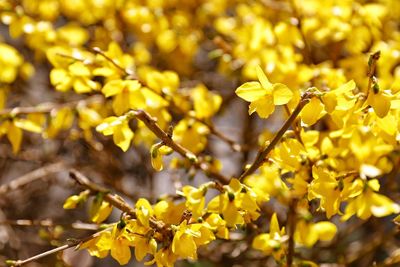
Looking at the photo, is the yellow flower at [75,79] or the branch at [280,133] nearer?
the branch at [280,133]

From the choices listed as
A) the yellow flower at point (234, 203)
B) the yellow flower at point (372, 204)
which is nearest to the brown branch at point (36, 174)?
the yellow flower at point (234, 203)

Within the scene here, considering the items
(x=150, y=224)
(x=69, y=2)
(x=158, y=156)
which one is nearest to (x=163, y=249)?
(x=150, y=224)

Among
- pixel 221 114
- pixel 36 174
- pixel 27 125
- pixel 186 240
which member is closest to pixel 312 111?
pixel 186 240

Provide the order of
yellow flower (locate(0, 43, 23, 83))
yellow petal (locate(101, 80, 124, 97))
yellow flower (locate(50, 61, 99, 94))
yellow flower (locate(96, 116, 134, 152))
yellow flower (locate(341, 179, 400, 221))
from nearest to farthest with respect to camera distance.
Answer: yellow flower (locate(341, 179, 400, 221)) → yellow flower (locate(96, 116, 134, 152)) → yellow petal (locate(101, 80, 124, 97)) → yellow flower (locate(50, 61, 99, 94)) → yellow flower (locate(0, 43, 23, 83))

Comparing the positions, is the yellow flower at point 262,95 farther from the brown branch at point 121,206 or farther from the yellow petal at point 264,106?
the brown branch at point 121,206

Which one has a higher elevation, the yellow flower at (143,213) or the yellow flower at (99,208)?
the yellow flower at (143,213)

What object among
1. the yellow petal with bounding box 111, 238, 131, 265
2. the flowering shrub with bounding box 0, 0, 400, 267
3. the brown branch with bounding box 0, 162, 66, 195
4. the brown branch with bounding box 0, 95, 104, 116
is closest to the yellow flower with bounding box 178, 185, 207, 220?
the flowering shrub with bounding box 0, 0, 400, 267

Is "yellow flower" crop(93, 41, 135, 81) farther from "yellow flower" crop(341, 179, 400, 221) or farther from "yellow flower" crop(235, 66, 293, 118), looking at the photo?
"yellow flower" crop(341, 179, 400, 221)

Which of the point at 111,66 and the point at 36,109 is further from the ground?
the point at 111,66

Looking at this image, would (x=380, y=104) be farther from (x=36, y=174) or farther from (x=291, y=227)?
(x=36, y=174)
